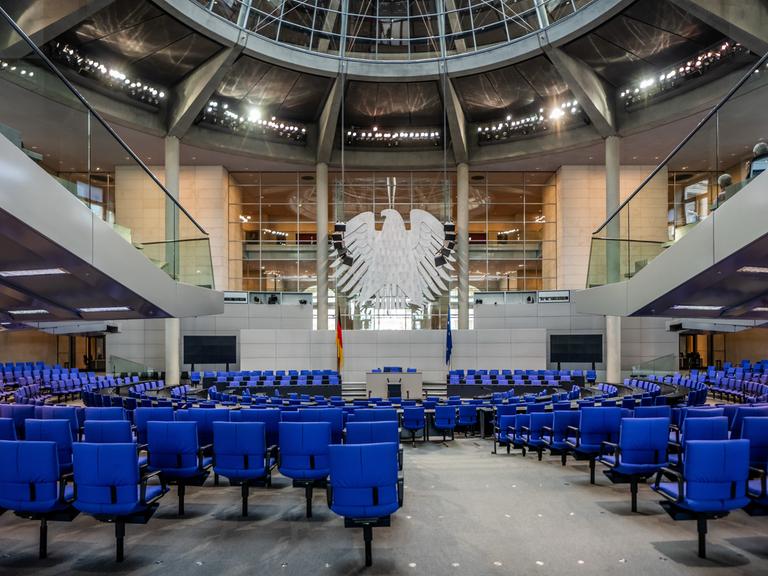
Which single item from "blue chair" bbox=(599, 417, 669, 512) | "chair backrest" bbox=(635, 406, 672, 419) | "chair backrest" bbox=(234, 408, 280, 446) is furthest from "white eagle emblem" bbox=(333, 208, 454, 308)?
"blue chair" bbox=(599, 417, 669, 512)

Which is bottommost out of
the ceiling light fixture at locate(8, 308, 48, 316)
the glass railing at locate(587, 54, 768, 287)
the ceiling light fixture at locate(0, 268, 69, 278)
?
the ceiling light fixture at locate(8, 308, 48, 316)

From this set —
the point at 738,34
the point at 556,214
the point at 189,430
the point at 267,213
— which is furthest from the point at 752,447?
the point at 267,213

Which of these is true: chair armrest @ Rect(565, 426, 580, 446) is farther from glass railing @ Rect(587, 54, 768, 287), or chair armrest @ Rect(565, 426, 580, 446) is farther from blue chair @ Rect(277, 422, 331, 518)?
blue chair @ Rect(277, 422, 331, 518)

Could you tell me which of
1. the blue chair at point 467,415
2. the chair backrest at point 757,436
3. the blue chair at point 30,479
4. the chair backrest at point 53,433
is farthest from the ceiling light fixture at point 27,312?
the chair backrest at point 757,436

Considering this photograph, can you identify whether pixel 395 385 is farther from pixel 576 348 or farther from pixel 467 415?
pixel 576 348

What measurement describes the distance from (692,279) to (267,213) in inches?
999

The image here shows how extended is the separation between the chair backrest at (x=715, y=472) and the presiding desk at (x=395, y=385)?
1350 cm

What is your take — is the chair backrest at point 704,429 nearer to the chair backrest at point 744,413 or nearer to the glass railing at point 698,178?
the chair backrest at point 744,413

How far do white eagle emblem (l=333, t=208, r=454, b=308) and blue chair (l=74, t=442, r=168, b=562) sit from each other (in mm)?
13286

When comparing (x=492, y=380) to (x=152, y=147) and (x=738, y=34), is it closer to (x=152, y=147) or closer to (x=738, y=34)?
→ (x=738, y=34)

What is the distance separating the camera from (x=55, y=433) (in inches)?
226

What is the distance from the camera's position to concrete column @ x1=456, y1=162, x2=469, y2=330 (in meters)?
26.0

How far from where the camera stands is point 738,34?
51.8 ft

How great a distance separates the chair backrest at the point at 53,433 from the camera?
568 centimetres
